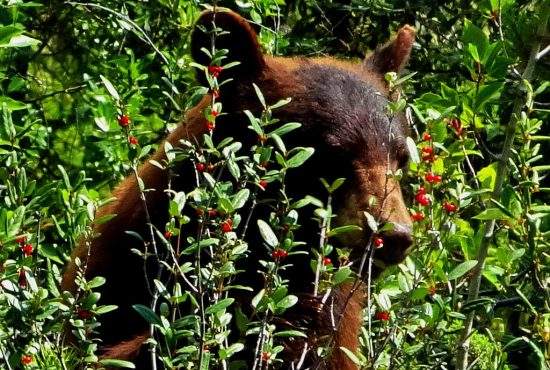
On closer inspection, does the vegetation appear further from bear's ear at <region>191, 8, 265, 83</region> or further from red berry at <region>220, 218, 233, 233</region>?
bear's ear at <region>191, 8, 265, 83</region>

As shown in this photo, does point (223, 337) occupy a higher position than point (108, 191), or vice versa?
point (223, 337)

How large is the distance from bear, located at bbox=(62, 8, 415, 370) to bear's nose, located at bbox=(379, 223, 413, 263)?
4cm

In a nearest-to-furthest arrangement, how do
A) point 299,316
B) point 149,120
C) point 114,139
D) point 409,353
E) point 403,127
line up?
point 409,353
point 299,316
point 403,127
point 114,139
point 149,120

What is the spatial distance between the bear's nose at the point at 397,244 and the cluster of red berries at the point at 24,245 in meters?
1.52

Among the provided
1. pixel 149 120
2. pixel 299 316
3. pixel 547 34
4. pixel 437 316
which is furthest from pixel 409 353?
pixel 149 120

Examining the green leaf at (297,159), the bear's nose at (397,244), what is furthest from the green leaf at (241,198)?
the bear's nose at (397,244)

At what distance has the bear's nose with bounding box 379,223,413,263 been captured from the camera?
175 inches

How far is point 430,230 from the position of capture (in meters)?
3.62

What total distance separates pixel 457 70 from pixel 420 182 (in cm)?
349

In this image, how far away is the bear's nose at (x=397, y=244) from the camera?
443cm

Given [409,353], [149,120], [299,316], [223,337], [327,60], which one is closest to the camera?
[223,337]

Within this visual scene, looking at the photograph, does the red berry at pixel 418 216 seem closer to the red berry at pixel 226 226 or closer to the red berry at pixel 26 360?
the red berry at pixel 226 226

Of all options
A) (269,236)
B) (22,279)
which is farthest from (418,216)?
(22,279)

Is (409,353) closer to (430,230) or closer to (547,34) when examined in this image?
(430,230)
